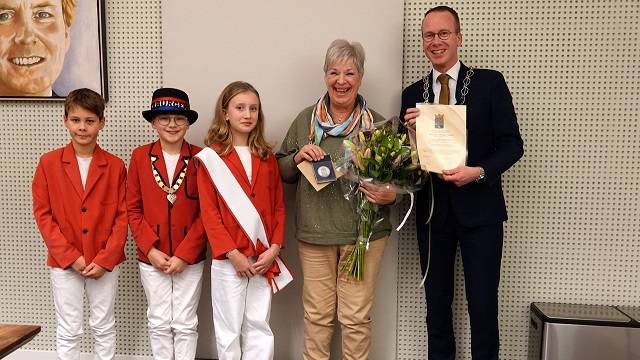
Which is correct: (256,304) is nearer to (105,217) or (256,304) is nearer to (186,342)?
(186,342)

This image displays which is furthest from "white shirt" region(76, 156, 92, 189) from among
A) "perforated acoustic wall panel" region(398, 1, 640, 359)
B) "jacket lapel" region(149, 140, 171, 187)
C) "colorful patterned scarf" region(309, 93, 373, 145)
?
"perforated acoustic wall panel" region(398, 1, 640, 359)

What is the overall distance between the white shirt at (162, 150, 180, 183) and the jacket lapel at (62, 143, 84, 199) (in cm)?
43

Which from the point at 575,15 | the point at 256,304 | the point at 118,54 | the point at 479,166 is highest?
the point at 575,15

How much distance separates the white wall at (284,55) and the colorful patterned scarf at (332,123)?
371mm

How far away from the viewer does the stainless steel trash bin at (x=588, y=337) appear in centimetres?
246

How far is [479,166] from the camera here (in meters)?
2.33

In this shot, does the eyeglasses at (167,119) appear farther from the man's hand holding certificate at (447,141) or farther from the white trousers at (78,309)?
the man's hand holding certificate at (447,141)

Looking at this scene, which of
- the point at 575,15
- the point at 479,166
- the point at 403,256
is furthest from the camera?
the point at 403,256

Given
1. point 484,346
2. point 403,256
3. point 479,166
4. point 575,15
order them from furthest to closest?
point 403,256 < point 575,15 < point 484,346 < point 479,166

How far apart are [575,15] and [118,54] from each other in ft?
8.66

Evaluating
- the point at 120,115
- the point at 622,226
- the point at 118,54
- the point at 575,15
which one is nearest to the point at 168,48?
the point at 118,54

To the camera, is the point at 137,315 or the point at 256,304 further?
the point at 137,315

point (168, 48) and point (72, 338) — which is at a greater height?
point (168, 48)

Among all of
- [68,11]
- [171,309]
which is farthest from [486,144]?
[68,11]
